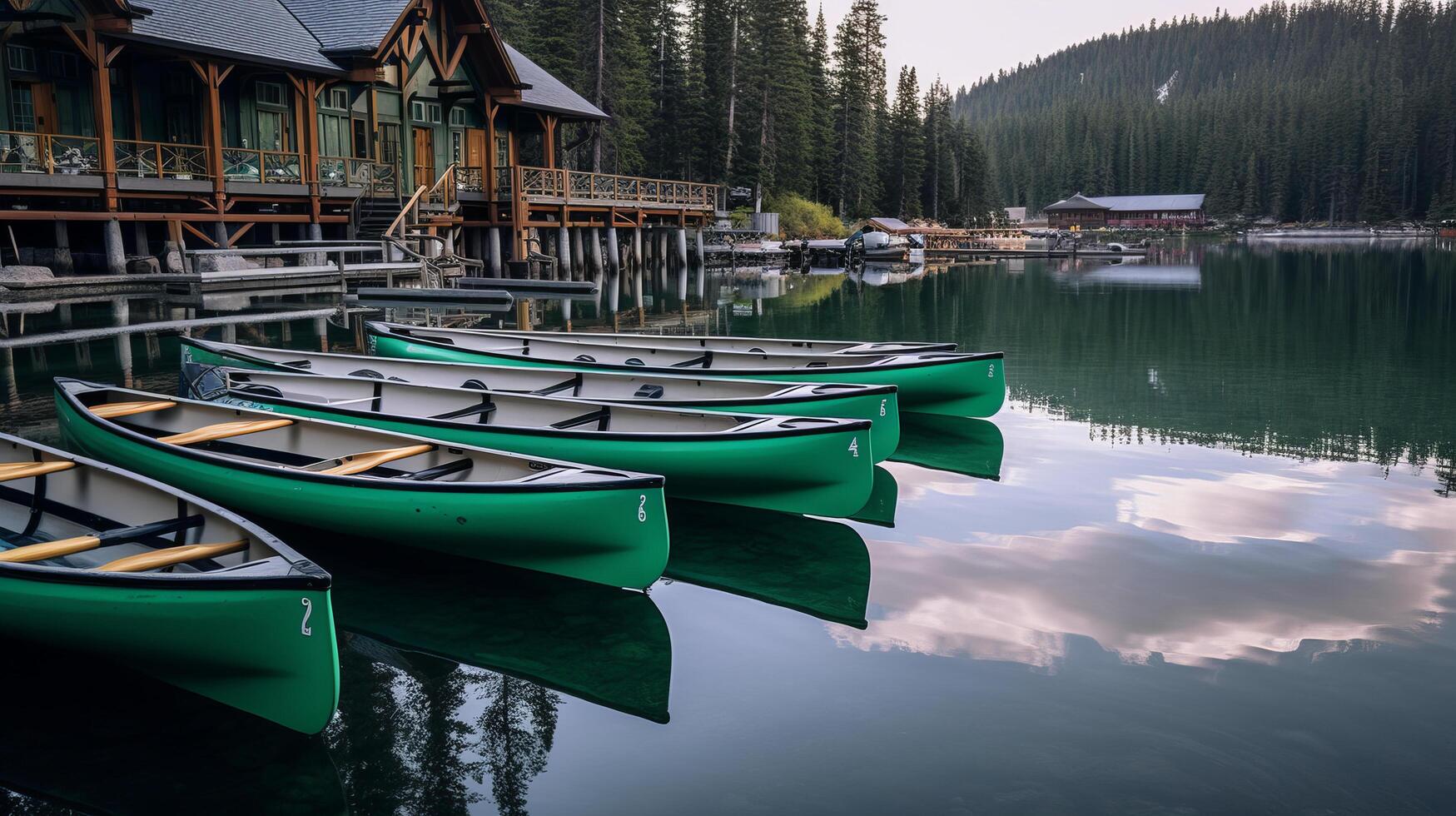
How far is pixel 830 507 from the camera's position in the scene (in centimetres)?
866

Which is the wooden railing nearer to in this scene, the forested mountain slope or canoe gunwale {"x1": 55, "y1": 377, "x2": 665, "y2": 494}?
canoe gunwale {"x1": 55, "y1": 377, "x2": 665, "y2": 494}

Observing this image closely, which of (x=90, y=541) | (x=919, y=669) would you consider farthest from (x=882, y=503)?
(x=90, y=541)

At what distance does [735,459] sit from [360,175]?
22469mm

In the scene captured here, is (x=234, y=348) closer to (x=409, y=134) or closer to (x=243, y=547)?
(x=243, y=547)

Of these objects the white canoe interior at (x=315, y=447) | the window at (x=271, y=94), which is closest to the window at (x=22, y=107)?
the window at (x=271, y=94)

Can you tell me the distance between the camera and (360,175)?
1100 inches

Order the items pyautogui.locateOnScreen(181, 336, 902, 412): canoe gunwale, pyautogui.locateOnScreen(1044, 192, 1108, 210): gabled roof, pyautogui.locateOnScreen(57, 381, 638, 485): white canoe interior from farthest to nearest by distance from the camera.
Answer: pyautogui.locateOnScreen(1044, 192, 1108, 210): gabled roof, pyautogui.locateOnScreen(181, 336, 902, 412): canoe gunwale, pyautogui.locateOnScreen(57, 381, 638, 485): white canoe interior

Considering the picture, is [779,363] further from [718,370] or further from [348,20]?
[348,20]

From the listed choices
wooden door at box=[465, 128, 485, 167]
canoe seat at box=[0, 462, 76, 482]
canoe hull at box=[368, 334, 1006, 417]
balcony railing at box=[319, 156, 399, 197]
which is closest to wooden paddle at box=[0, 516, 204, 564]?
canoe seat at box=[0, 462, 76, 482]

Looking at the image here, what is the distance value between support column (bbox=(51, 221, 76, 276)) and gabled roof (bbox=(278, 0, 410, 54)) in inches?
301

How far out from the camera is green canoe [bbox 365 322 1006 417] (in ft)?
38.3

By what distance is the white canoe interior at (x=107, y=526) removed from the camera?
5320 millimetres

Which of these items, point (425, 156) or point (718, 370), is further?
point (425, 156)

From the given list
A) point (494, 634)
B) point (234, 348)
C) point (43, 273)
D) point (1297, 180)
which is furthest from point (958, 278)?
point (1297, 180)
